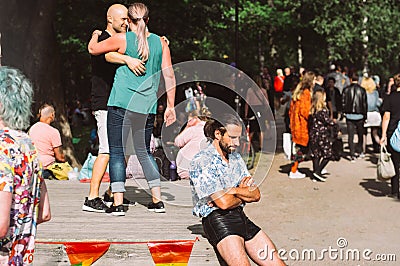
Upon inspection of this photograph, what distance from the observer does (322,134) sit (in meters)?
12.9

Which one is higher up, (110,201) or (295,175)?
(110,201)

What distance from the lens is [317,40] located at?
4134 centimetres

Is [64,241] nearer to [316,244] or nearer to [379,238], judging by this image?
[316,244]

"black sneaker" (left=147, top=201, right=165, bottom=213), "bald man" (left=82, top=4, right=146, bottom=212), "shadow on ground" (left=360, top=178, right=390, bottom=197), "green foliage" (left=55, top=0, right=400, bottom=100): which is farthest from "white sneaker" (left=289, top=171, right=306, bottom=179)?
"bald man" (left=82, top=4, right=146, bottom=212)

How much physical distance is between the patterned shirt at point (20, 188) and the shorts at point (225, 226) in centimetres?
222

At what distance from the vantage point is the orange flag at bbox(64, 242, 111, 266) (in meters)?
5.67

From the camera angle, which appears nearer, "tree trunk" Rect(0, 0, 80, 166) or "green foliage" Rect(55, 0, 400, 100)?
"tree trunk" Rect(0, 0, 80, 166)

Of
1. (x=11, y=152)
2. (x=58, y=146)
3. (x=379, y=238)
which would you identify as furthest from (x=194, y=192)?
(x=58, y=146)

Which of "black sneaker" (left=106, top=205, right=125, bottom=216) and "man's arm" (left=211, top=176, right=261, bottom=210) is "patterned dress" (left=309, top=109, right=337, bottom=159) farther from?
"man's arm" (left=211, top=176, right=261, bottom=210)

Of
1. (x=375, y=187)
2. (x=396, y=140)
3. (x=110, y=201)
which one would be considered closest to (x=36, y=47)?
(x=375, y=187)

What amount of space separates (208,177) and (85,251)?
1130mm

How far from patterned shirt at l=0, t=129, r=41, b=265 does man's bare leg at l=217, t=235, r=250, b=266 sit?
2.13 m

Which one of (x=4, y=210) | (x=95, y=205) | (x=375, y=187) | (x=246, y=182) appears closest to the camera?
(x=4, y=210)

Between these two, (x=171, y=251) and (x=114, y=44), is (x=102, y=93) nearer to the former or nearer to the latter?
(x=114, y=44)
